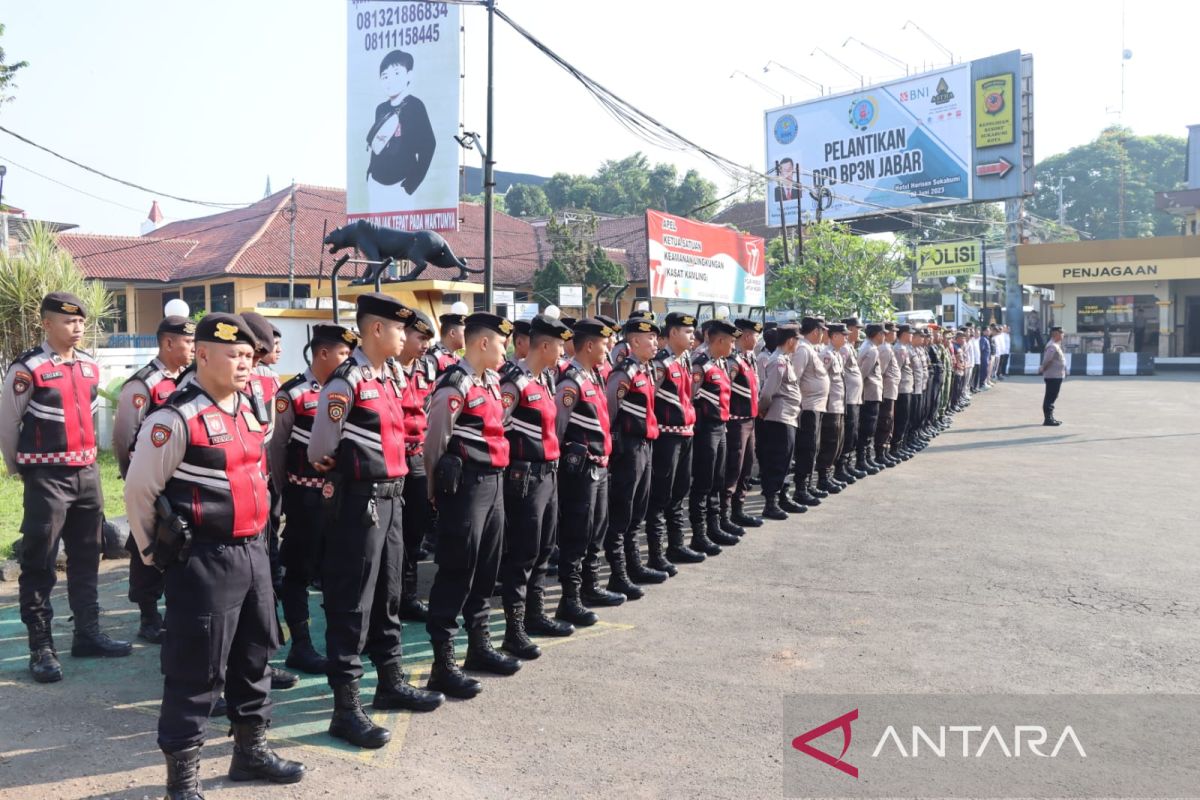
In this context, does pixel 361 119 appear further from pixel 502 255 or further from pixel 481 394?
pixel 502 255

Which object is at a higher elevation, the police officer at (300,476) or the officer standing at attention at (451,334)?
the officer standing at attention at (451,334)

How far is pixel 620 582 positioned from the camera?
6590mm

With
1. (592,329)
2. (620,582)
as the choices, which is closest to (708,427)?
(620,582)

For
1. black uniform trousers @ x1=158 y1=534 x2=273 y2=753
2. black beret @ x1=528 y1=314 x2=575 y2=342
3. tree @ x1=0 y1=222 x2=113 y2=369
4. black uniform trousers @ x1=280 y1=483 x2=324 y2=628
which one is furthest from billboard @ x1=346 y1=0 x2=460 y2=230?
black uniform trousers @ x1=158 y1=534 x2=273 y2=753

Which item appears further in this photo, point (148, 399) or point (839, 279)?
point (839, 279)

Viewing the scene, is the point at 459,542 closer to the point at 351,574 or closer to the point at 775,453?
the point at 351,574

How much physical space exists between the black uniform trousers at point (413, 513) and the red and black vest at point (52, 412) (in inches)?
70.6

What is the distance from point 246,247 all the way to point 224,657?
1214 inches

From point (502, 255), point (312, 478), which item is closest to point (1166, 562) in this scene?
point (312, 478)

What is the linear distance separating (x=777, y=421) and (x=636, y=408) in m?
3.15

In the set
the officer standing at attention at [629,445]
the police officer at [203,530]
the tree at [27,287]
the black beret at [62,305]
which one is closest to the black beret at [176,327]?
the black beret at [62,305]

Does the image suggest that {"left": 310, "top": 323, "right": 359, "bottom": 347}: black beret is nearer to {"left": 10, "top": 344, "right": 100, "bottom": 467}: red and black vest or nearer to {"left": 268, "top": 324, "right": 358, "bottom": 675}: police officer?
{"left": 268, "top": 324, "right": 358, "bottom": 675}: police officer

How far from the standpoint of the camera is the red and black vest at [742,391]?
8500 millimetres

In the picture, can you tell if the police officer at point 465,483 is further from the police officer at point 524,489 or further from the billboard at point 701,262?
the billboard at point 701,262
